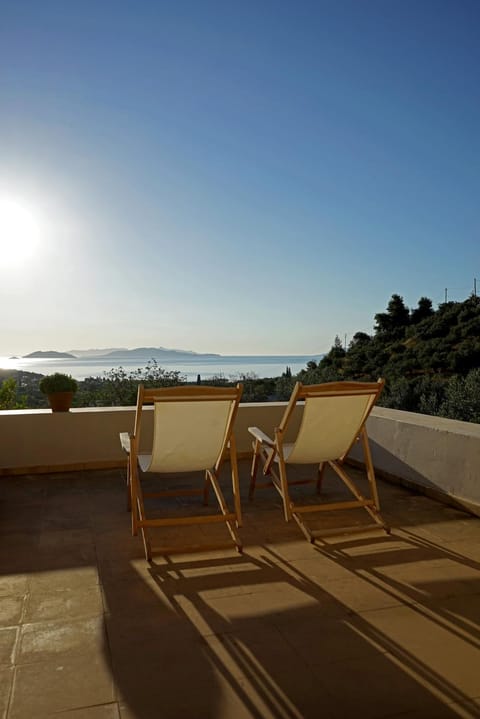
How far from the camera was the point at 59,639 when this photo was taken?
80.0 inches

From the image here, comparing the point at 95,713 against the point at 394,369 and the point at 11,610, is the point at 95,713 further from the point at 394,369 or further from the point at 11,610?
the point at 394,369

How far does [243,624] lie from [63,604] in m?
0.80

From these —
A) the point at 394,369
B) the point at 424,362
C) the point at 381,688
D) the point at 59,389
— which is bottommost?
the point at 381,688

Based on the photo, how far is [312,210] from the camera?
434 inches

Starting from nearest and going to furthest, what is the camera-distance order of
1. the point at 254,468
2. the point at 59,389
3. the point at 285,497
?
the point at 285,497 → the point at 254,468 → the point at 59,389

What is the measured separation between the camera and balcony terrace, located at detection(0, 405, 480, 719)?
169 centimetres

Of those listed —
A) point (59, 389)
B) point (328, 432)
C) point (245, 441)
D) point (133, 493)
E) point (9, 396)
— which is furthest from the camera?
point (9, 396)

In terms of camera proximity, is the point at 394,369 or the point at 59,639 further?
the point at 394,369

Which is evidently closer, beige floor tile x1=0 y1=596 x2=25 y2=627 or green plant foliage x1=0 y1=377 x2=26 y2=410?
beige floor tile x1=0 y1=596 x2=25 y2=627

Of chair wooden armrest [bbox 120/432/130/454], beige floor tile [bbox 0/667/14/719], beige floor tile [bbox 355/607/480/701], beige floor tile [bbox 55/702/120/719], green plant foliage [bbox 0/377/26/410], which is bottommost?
beige floor tile [bbox 355/607/480/701]

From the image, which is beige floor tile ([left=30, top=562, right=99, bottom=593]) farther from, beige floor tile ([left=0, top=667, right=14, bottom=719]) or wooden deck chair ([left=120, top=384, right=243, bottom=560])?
beige floor tile ([left=0, top=667, right=14, bottom=719])

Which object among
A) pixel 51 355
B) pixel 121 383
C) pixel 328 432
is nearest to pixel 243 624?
pixel 328 432

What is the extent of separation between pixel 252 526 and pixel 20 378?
16.5ft

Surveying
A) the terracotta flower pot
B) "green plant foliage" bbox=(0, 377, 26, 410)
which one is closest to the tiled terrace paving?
the terracotta flower pot
